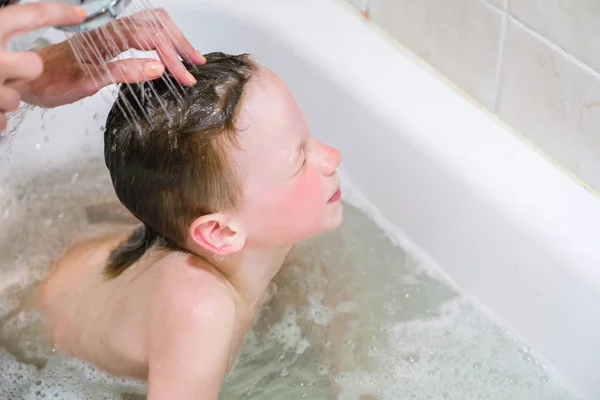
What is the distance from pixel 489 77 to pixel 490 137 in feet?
0.25

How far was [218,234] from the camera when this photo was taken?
91cm

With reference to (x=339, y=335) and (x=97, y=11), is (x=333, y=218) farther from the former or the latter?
(x=97, y=11)

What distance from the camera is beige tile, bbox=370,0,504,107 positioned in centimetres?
105

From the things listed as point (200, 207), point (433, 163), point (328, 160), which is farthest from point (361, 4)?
point (200, 207)

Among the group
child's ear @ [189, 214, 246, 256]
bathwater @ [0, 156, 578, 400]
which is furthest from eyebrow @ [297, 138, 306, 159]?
bathwater @ [0, 156, 578, 400]

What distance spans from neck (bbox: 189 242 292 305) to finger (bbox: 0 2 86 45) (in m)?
0.34

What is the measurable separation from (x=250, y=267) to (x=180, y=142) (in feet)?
0.74

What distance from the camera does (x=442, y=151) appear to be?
3.53 ft

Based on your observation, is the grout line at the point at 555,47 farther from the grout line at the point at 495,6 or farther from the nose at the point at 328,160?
the nose at the point at 328,160

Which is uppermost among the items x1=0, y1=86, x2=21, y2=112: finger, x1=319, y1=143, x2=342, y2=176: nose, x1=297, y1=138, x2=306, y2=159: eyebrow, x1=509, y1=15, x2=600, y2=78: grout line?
x1=0, y1=86, x2=21, y2=112: finger

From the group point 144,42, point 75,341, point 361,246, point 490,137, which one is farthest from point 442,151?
point 75,341

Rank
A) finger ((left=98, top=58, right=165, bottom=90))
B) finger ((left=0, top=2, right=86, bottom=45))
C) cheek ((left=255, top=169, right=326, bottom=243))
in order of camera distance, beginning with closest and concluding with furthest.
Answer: finger ((left=0, top=2, right=86, bottom=45))
finger ((left=98, top=58, right=165, bottom=90))
cheek ((left=255, top=169, right=326, bottom=243))

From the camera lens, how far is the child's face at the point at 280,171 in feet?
2.84

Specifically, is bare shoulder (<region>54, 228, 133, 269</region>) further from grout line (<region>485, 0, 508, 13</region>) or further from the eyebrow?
grout line (<region>485, 0, 508, 13</region>)
